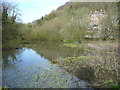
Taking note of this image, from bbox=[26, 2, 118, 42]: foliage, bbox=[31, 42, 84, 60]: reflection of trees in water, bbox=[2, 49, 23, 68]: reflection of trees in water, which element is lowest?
bbox=[2, 49, 23, 68]: reflection of trees in water

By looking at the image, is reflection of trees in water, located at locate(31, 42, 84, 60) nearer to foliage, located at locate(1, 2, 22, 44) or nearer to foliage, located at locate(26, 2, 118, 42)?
foliage, located at locate(1, 2, 22, 44)

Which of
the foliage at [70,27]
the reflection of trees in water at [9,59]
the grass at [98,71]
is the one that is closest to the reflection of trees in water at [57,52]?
the reflection of trees in water at [9,59]

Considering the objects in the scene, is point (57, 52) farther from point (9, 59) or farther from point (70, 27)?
point (70, 27)

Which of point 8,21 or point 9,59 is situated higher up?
point 8,21

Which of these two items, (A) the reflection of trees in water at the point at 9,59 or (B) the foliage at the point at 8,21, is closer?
(A) the reflection of trees in water at the point at 9,59

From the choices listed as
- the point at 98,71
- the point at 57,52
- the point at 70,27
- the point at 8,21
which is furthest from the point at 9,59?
the point at 70,27

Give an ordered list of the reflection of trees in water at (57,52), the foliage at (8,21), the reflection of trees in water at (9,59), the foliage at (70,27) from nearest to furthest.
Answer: the reflection of trees in water at (9,59) < the reflection of trees in water at (57,52) < the foliage at (8,21) < the foliage at (70,27)

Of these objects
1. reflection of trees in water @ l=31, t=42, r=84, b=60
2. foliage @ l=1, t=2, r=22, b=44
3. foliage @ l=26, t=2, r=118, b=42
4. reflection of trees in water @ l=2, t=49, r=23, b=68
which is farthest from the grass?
foliage @ l=26, t=2, r=118, b=42

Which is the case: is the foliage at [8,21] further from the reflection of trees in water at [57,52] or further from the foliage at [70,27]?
the foliage at [70,27]

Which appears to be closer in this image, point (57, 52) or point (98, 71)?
point (98, 71)

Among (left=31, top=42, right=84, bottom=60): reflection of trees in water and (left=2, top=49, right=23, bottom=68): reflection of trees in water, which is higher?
(left=31, top=42, right=84, bottom=60): reflection of trees in water

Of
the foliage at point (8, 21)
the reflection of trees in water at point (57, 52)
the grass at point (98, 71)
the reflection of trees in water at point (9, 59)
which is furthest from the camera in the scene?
the foliage at point (8, 21)

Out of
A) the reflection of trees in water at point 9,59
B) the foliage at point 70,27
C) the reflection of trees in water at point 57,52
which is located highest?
the foliage at point 70,27

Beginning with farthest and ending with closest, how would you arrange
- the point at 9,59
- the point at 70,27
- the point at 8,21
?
the point at 70,27
the point at 8,21
the point at 9,59
